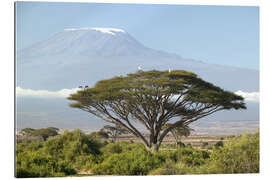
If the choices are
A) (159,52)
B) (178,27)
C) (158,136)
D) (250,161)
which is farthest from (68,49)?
(250,161)

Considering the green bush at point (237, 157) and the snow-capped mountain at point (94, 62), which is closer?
the green bush at point (237, 157)

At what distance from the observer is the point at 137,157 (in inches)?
436

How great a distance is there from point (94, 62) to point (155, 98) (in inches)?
474

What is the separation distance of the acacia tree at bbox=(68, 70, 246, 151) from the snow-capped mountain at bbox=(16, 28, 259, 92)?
425 centimetres

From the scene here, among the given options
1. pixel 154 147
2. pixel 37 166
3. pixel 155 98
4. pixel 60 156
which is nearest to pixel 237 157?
pixel 155 98

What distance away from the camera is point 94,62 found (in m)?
24.5

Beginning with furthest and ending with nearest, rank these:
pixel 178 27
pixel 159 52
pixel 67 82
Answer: pixel 67 82 < pixel 159 52 < pixel 178 27

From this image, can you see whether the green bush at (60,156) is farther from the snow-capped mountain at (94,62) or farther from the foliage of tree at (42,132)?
the snow-capped mountain at (94,62)

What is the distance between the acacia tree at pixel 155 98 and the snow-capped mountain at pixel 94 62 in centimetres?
425

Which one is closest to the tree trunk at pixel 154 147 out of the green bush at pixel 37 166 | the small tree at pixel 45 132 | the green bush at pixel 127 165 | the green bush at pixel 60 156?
the green bush at pixel 60 156

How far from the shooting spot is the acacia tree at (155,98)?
12.9 meters
